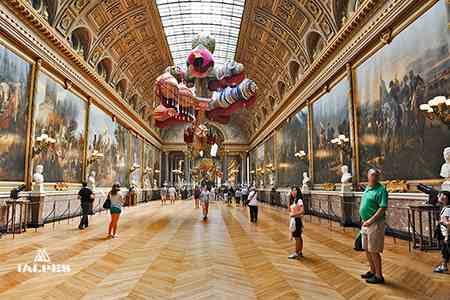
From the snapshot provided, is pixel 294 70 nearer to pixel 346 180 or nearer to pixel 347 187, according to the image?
pixel 346 180

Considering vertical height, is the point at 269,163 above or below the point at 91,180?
above

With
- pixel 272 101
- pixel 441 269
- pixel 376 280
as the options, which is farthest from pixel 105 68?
pixel 441 269

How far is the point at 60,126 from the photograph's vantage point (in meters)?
12.8

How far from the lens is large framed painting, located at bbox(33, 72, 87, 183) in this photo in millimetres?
11241

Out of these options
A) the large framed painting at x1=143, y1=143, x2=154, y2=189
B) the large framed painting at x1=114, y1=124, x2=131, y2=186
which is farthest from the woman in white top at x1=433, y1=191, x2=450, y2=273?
the large framed painting at x1=143, y1=143, x2=154, y2=189

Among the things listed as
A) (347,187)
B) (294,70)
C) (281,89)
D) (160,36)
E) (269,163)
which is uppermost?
(160,36)

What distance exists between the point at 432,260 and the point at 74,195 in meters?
13.5

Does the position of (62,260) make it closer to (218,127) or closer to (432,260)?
(432,260)

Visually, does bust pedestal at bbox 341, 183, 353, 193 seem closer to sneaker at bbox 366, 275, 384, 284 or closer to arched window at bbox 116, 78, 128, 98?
sneaker at bbox 366, 275, 384, 284

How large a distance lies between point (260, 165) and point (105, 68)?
17.6 meters

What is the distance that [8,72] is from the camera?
30.6 ft

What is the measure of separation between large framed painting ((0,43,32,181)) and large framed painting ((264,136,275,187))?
57.6 ft

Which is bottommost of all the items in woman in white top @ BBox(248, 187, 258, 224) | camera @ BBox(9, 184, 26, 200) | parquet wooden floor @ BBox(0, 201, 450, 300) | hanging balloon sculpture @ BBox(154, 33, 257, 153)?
parquet wooden floor @ BBox(0, 201, 450, 300)

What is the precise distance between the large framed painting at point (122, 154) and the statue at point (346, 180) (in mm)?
15260
